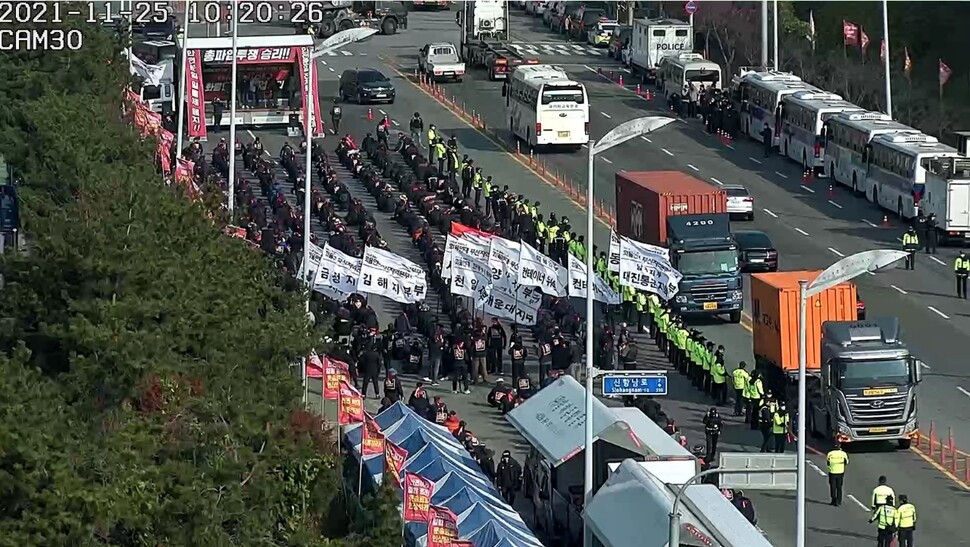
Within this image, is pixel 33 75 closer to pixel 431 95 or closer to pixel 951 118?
pixel 431 95

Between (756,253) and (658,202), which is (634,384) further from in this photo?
(756,253)

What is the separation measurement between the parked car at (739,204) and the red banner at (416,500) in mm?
35054

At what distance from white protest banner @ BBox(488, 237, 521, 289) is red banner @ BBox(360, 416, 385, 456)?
34.7 ft

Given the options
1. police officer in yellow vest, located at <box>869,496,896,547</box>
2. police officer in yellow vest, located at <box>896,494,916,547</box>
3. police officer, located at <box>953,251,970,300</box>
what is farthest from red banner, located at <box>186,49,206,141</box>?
police officer in yellow vest, located at <box>896,494,916,547</box>

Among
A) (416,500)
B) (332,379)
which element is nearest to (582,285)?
(332,379)

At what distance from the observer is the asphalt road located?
4025 centimetres

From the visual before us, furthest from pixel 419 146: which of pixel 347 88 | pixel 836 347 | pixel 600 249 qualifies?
pixel 836 347

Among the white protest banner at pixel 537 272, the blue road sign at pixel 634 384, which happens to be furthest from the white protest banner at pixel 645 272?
the blue road sign at pixel 634 384

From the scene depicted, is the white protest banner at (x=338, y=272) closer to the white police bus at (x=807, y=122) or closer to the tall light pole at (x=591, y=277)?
the tall light pole at (x=591, y=277)

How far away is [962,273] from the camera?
5616cm

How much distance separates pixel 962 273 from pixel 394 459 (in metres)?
24.8

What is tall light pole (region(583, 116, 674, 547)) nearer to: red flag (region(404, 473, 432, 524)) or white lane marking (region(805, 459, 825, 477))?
red flag (region(404, 473, 432, 524))

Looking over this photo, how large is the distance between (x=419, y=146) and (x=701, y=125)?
12.4m

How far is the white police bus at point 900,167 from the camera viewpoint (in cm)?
6481
